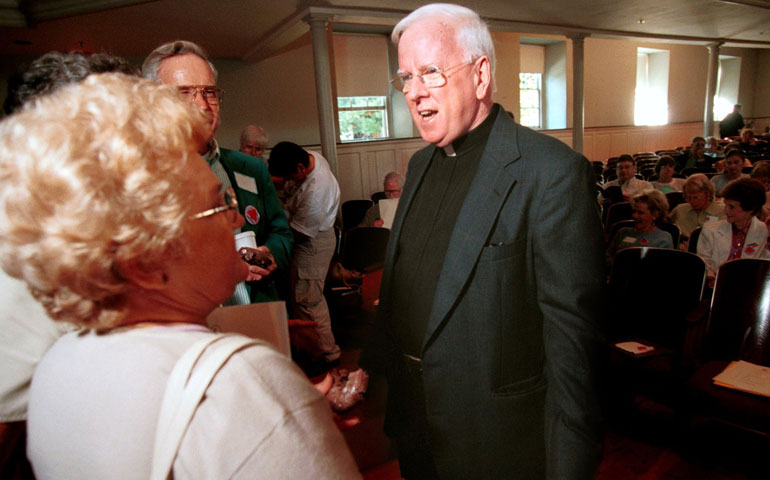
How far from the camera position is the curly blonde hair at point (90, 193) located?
48 centimetres

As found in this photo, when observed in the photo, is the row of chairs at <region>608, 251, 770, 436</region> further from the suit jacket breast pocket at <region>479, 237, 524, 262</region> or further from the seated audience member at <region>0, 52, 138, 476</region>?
the seated audience member at <region>0, 52, 138, 476</region>

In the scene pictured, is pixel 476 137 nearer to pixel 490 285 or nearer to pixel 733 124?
pixel 490 285

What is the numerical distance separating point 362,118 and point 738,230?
28.7 ft

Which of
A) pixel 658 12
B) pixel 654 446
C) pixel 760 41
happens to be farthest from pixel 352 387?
pixel 760 41

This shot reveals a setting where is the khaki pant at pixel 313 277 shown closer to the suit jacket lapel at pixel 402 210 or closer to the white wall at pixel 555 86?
the suit jacket lapel at pixel 402 210

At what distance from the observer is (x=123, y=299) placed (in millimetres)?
548

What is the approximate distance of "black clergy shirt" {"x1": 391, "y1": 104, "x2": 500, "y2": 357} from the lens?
123cm

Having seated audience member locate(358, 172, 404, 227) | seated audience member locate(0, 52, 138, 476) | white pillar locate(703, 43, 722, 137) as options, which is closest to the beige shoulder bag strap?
seated audience member locate(0, 52, 138, 476)

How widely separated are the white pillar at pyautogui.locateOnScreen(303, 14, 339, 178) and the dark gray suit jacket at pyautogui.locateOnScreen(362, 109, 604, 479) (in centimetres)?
547

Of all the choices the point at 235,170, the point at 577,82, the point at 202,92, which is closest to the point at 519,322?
the point at 235,170

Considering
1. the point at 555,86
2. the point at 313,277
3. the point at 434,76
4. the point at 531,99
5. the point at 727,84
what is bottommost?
the point at 313,277

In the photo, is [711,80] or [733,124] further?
[733,124]

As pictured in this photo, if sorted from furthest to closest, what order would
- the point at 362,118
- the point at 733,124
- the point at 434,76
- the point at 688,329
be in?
1. the point at 733,124
2. the point at 362,118
3. the point at 688,329
4. the point at 434,76

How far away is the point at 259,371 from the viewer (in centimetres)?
49
